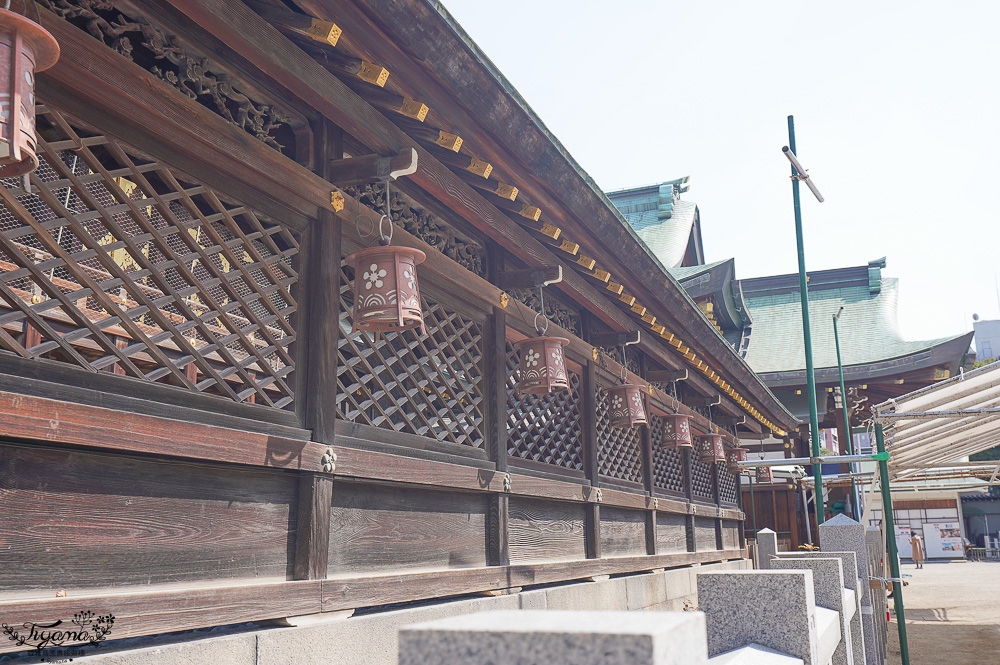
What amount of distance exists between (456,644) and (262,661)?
10.3 feet

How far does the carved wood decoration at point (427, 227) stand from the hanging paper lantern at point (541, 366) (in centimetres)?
85

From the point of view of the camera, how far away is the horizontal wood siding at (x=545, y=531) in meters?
7.10

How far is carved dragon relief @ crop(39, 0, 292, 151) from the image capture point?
3.56 meters

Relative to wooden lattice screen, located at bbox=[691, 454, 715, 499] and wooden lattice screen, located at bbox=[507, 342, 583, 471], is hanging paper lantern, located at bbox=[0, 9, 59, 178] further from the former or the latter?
wooden lattice screen, located at bbox=[691, 454, 715, 499]

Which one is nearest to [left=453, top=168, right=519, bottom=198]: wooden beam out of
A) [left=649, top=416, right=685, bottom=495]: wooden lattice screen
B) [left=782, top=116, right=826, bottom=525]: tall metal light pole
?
[left=649, top=416, right=685, bottom=495]: wooden lattice screen

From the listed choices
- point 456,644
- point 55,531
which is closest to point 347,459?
point 55,531

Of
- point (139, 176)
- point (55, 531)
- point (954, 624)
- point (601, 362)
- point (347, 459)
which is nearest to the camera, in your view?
point (55, 531)

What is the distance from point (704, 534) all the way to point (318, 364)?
12063mm

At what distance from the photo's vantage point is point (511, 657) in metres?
1.17

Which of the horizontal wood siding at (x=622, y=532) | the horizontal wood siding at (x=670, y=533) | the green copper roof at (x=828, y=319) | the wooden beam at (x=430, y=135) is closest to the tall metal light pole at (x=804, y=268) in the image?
the horizontal wood siding at (x=670, y=533)

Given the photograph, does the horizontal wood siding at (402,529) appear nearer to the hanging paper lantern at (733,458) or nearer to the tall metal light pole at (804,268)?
the tall metal light pole at (804,268)

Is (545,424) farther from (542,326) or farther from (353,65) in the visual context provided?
(353,65)

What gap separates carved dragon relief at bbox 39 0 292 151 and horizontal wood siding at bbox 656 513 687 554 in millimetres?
8922

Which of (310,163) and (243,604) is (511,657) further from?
(310,163)
